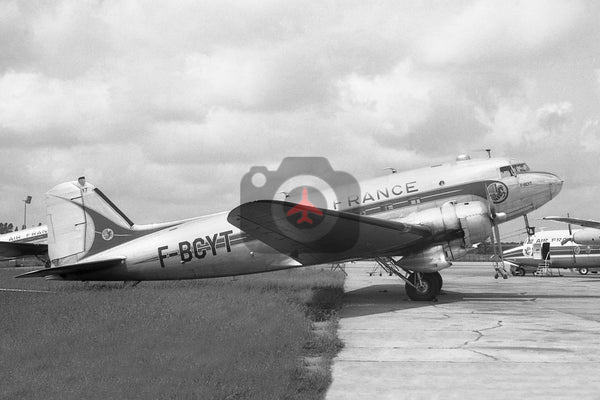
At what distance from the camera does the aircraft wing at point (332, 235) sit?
12.5m

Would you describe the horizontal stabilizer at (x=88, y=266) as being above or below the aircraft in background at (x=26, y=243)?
below

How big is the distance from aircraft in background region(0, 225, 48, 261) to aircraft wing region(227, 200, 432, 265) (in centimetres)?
2781

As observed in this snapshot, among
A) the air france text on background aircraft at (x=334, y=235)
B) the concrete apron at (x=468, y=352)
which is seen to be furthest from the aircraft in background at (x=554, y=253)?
the concrete apron at (x=468, y=352)

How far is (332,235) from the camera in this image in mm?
14109

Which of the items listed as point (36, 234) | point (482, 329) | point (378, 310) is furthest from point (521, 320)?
point (36, 234)

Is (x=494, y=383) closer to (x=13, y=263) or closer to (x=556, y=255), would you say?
(x=556, y=255)

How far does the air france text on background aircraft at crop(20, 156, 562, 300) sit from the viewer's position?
1485 cm

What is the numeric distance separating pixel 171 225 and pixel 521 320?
10782mm

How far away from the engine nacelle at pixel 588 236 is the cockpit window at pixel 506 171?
65.6ft

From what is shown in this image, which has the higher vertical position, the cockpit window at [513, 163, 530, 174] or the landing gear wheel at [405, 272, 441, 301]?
the cockpit window at [513, 163, 530, 174]

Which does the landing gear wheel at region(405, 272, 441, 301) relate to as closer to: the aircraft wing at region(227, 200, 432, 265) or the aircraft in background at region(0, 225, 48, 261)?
the aircraft wing at region(227, 200, 432, 265)

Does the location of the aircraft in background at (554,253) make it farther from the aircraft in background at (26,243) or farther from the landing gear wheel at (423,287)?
the aircraft in background at (26,243)
